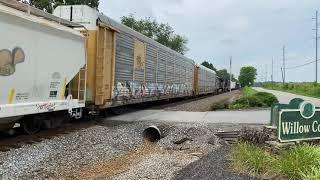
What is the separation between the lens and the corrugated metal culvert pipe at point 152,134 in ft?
44.9

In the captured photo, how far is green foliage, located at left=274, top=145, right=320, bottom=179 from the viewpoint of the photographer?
755cm

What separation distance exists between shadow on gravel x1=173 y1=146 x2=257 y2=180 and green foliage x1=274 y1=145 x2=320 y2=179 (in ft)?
1.91

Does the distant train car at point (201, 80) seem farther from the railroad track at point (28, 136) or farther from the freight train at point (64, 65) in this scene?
the railroad track at point (28, 136)

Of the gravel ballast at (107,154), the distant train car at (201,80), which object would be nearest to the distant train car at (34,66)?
the gravel ballast at (107,154)

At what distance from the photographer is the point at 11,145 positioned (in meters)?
10.8

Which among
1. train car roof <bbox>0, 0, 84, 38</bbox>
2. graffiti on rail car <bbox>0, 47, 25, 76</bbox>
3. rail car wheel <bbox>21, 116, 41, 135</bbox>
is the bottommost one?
rail car wheel <bbox>21, 116, 41, 135</bbox>

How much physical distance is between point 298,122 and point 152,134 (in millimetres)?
5054

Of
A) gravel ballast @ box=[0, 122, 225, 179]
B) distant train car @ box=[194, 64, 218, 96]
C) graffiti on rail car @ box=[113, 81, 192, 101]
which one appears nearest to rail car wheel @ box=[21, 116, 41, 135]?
gravel ballast @ box=[0, 122, 225, 179]

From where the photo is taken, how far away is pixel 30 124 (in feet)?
40.5

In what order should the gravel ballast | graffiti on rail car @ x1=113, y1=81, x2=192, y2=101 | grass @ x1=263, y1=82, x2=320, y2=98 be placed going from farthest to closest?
grass @ x1=263, y1=82, x2=320, y2=98, graffiti on rail car @ x1=113, y1=81, x2=192, y2=101, the gravel ballast

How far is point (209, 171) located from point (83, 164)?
300 cm

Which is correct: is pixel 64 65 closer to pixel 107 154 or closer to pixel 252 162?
pixel 107 154

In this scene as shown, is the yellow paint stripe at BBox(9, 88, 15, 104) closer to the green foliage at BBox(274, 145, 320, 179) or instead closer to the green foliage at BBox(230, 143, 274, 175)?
the green foliage at BBox(230, 143, 274, 175)

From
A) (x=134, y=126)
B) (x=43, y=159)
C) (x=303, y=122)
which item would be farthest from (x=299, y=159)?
(x=134, y=126)
